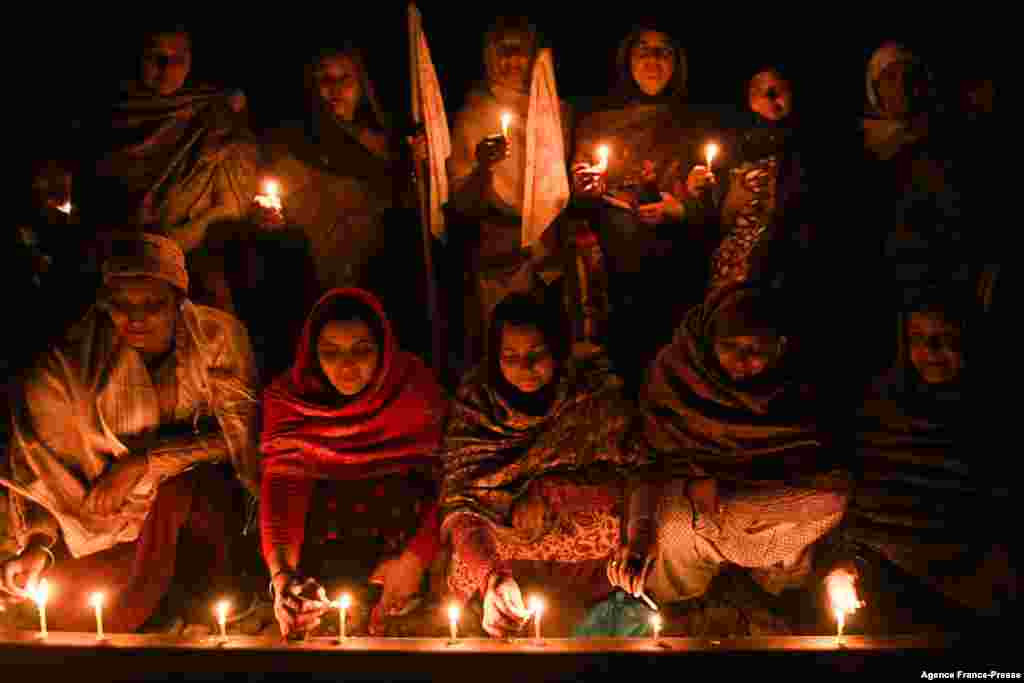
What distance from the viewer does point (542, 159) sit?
15.2 feet

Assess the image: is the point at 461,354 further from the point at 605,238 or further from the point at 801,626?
the point at 801,626

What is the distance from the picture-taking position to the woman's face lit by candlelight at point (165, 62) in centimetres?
475

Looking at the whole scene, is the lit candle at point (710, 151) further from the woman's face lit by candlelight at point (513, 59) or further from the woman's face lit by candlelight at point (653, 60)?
the woman's face lit by candlelight at point (513, 59)

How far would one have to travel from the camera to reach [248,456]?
4.25m

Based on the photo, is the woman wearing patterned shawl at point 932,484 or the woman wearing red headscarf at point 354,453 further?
the woman wearing red headscarf at point 354,453

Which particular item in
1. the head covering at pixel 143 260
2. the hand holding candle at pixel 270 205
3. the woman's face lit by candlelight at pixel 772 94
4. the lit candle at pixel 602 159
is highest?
the woman's face lit by candlelight at pixel 772 94

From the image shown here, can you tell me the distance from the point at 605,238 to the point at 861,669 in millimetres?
2408

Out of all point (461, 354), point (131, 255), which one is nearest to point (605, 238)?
point (461, 354)

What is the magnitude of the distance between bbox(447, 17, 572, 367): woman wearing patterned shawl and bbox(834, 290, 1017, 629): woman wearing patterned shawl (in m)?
1.69

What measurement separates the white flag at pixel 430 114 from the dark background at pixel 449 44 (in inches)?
40.4

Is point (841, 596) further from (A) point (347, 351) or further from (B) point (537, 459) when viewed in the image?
(A) point (347, 351)

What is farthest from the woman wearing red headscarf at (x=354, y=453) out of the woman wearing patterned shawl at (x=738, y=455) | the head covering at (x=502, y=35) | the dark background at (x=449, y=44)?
the dark background at (x=449, y=44)

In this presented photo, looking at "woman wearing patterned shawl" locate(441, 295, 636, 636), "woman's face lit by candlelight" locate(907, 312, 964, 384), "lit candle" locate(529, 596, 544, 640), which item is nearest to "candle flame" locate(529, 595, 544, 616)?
"lit candle" locate(529, 596, 544, 640)

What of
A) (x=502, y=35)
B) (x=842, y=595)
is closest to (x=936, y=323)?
(x=842, y=595)
